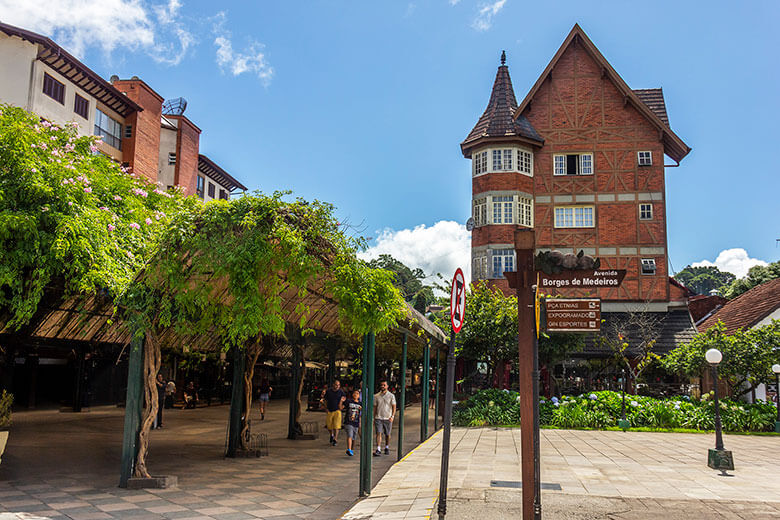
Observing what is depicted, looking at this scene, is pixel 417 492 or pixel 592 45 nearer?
pixel 417 492

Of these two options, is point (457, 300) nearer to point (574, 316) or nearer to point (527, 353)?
point (527, 353)

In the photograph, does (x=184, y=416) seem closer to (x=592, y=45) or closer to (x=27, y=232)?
(x=27, y=232)

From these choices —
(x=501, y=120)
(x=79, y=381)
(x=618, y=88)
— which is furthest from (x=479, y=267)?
(x=79, y=381)

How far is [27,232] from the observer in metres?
9.45

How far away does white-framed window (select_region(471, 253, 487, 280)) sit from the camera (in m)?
31.6

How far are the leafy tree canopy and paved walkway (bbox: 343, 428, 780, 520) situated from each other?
199 inches

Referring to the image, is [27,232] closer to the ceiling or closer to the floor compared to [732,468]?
closer to the ceiling

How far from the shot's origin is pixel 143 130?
37.3 metres

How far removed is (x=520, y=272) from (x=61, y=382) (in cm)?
2516

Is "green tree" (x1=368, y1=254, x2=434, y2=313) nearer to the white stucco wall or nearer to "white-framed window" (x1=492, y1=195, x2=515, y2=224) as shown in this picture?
"white-framed window" (x1=492, y1=195, x2=515, y2=224)

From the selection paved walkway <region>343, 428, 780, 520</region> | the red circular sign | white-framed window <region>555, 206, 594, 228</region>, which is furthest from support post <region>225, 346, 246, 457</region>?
white-framed window <region>555, 206, 594, 228</region>

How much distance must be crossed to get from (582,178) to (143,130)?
24681 millimetres

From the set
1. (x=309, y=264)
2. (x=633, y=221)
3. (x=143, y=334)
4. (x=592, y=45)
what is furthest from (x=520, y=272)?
(x=592, y=45)

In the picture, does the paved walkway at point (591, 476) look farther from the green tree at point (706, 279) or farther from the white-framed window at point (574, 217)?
the green tree at point (706, 279)
